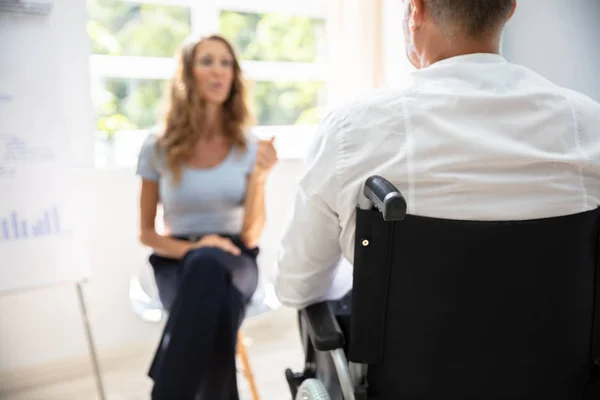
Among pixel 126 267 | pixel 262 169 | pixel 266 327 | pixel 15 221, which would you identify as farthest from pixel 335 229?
pixel 266 327

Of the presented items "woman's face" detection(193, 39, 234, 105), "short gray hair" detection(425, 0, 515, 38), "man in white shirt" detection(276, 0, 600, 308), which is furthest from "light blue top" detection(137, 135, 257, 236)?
"short gray hair" detection(425, 0, 515, 38)

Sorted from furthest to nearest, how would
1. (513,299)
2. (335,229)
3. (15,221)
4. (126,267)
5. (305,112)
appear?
1. (305,112)
2. (126,267)
3. (15,221)
4. (335,229)
5. (513,299)

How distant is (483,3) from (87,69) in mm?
1684

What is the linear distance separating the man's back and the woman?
2.42ft

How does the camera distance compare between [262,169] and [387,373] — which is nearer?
[387,373]

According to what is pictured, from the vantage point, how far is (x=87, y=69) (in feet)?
6.64

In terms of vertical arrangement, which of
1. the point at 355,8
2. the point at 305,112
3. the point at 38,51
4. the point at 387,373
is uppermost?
the point at 355,8

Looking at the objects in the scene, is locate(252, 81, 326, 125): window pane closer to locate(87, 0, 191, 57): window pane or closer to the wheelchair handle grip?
locate(87, 0, 191, 57): window pane

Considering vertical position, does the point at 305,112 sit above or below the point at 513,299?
above

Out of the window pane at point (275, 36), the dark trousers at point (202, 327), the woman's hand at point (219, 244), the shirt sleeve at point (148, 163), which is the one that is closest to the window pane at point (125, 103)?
the window pane at point (275, 36)

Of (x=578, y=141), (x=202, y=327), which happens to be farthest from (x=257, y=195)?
(x=578, y=141)

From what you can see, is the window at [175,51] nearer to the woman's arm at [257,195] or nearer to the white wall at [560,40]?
A: the woman's arm at [257,195]

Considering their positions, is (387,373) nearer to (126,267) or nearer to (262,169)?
(262,169)

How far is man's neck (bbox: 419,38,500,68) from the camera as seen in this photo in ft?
2.72
